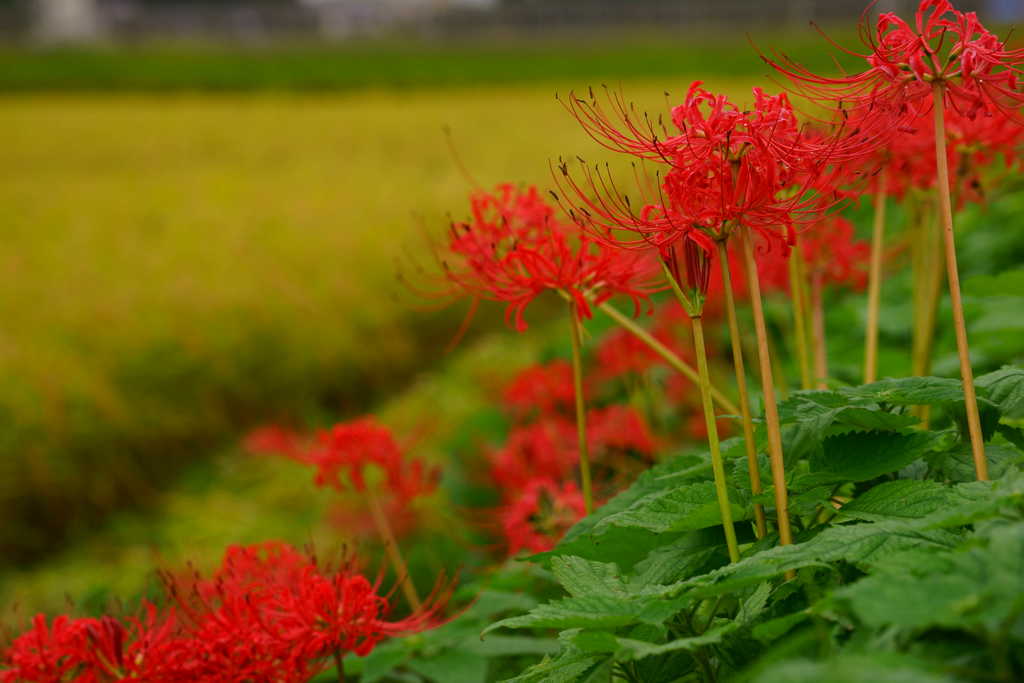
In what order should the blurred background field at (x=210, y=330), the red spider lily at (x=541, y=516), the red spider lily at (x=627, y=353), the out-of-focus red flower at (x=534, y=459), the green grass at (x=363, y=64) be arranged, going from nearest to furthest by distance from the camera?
the red spider lily at (x=541, y=516), the out-of-focus red flower at (x=534, y=459), the red spider lily at (x=627, y=353), the blurred background field at (x=210, y=330), the green grass at (x=363, y=64)

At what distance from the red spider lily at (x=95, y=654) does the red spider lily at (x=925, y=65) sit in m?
0.67

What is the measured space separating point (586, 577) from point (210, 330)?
120 inches

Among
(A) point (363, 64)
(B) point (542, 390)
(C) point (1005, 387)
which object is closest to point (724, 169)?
(C) point (1005, 387)

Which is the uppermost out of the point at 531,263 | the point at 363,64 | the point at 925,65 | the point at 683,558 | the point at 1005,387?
the point at 363,64

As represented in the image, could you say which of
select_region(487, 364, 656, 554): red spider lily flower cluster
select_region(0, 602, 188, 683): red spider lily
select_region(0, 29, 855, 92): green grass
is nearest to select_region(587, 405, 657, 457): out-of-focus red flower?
select_region(487, 364, 656, 554): red spider lily flower cluster

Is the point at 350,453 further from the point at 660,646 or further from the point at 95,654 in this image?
the point at 660,646

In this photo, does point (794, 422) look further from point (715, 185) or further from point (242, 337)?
point (242, 337)

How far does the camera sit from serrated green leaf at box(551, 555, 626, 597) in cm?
61

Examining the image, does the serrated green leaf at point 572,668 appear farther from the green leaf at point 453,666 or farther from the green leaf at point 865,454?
the green leaf at point 453,666

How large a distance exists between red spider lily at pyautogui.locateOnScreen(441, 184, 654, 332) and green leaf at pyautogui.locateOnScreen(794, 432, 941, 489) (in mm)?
214

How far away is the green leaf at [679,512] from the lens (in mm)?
634

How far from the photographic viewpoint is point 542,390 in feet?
5.26

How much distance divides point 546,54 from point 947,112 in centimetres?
1572

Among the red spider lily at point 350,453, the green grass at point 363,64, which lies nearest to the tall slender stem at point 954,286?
the red spider lily at point 350,453
